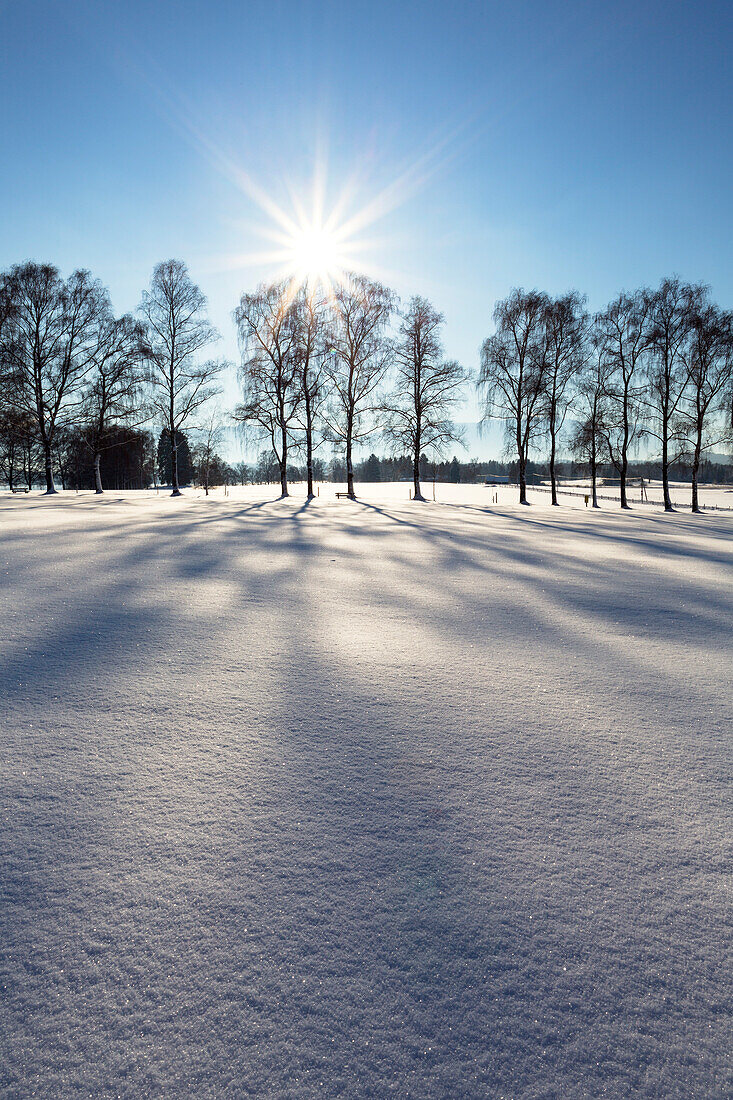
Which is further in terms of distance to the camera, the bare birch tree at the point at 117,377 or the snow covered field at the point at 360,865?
the bare birch tree at the point at 117,377

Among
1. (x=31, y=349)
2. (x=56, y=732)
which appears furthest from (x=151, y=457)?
(x=56, y=732)

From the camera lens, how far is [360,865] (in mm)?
1700

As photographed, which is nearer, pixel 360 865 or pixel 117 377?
pixel 360 865

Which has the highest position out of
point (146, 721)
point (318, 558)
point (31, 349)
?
point (31, 349)

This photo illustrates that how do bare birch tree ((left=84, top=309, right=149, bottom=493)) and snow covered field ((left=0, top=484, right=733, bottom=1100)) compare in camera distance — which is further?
bare birch tree ((left=84, top=309, right=149, bottom=493))

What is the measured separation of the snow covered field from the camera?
1.17 m

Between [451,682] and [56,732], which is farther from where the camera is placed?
[451,682]

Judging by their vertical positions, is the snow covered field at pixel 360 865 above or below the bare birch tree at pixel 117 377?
below

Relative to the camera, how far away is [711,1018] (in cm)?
126

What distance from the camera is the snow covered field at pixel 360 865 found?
1.17 m

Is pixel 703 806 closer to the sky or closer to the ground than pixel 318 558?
closer to the ground

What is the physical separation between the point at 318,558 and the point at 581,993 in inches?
259

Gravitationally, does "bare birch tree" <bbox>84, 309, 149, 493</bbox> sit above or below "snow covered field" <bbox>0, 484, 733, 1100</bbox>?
above

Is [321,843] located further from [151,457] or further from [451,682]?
[151,457]
